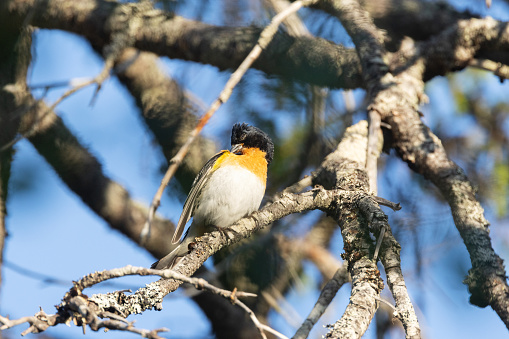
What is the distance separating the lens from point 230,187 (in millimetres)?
3740

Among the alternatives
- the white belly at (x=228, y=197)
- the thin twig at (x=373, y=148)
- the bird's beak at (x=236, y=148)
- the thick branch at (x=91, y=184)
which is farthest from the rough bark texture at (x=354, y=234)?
the thick branch at (x=91, y=184)

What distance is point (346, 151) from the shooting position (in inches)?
133

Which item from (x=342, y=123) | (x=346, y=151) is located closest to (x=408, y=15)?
(x=342, y=123)

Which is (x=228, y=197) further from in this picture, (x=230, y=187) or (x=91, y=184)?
(x=91, y=184)

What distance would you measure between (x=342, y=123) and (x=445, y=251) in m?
1.61

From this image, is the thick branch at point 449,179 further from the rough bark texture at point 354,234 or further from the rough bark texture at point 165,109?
the rough bark texture at point 165,109

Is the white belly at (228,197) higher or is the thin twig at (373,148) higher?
the thin twig at (373,148)

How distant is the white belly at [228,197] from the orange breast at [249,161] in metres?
0.06

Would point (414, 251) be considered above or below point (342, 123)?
below

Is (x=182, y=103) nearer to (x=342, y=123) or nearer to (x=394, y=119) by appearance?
(x=342, y=123)

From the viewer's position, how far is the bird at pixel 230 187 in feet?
12.0

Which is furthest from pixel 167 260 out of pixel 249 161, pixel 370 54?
pixel 370 54

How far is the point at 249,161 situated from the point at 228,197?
1.23 feet

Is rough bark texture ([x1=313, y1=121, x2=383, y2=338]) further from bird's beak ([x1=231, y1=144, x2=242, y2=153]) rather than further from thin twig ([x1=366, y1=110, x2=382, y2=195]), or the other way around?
bird's beak ([x1=231, y1=144, x2=242, y2=153])
